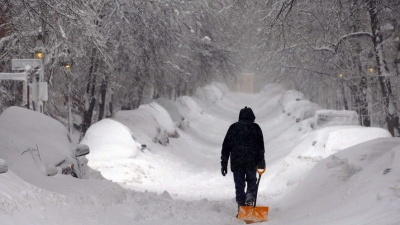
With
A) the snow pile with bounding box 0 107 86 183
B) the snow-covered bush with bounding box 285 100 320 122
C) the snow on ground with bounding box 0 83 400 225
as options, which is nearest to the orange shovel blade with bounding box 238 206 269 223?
the snow on ground with bounding box 0 83 400 225

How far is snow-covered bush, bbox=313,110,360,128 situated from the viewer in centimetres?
2511

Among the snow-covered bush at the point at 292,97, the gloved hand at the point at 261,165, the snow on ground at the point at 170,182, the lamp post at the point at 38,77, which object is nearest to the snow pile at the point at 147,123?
the snow on ground at the point at 170,182

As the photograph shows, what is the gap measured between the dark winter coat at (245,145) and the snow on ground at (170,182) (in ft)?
2.80

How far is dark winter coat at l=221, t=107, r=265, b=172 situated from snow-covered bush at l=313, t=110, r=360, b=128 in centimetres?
1558

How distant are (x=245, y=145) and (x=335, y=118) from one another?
1686 centimetres

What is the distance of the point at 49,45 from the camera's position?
1930 centimetres

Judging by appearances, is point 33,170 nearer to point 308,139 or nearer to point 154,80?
point 308,139

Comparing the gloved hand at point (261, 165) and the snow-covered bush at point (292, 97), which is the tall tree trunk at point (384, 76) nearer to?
the gloved hand at point (261, 165)

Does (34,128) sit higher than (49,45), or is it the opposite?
(49,45)

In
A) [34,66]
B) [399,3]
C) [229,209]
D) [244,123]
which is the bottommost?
[229,209]

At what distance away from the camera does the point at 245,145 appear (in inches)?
396

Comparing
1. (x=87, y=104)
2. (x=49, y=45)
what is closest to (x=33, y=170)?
(x=49, y=45)

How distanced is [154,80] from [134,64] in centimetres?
316

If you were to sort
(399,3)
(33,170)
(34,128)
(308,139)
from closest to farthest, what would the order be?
(33,170), (34,128), (399,3), (308,139)
